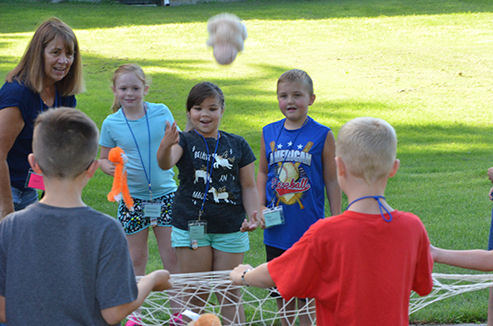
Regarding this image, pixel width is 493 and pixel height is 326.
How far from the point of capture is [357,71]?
14.8m

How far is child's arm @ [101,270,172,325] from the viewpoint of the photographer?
1796 mm

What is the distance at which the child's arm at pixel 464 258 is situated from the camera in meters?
2.17

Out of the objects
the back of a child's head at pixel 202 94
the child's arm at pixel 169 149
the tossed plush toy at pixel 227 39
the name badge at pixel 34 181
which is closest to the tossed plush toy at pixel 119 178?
the child's arm at pixel 169 149

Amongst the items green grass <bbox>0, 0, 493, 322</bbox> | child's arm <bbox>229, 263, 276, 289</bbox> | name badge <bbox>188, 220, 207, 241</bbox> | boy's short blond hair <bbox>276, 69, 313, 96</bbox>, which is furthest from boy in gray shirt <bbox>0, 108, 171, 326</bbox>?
green grass <bbox>0, 0, 493, 322</bbox>

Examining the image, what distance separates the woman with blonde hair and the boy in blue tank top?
1441 mm

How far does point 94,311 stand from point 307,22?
19341mm

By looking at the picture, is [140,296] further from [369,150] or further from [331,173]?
[331,173]

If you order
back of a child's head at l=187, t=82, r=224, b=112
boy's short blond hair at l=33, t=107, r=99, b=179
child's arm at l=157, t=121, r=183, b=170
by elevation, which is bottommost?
child's arm at l=157, t=121, r=183, b=170

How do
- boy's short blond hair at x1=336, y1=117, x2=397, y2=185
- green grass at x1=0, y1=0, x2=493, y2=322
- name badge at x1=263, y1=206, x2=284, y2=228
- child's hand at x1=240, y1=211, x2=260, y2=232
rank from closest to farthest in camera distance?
boy's short blond hair at x1=336, y1=117, x2=397, y2=185 < child's hand at x1=240, y1=211, x2=260, y2=232 < name badge at x1=263, y1=206, x2=284, y2=228 < green grass at x1=0, y1=0, x2=493, y2=322

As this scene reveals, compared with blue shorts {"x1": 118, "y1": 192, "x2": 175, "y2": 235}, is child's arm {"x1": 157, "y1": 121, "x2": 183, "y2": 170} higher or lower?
higher

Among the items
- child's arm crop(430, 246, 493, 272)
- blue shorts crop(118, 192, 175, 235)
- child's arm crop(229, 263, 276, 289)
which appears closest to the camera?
child's arm crop(229, 263, 276, 289)

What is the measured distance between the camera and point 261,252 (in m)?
5.02

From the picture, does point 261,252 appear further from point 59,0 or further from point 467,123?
point 59,0

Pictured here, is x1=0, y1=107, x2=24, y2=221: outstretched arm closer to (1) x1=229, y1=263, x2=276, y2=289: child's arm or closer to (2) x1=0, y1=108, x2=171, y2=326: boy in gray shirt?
(2) x1=0, y1=108, x2=171, y2=326: boy in gray shirt
